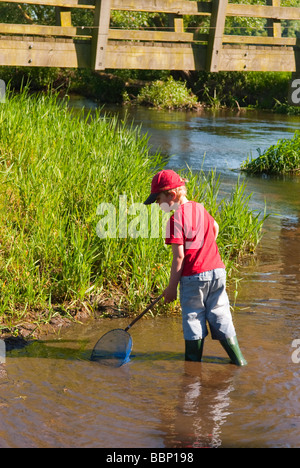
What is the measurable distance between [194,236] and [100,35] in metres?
6.02

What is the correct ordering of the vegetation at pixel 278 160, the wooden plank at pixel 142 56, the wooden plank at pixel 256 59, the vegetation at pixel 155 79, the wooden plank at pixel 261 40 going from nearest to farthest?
the wooden plank at pixel 142 56 → the wooden plank at pixel 256 59 → the wooden plank at pixel 261 40 → the vegetation at pixel 278 160 → the vegetation at pixel 155 79

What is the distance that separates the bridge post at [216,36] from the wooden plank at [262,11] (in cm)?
29

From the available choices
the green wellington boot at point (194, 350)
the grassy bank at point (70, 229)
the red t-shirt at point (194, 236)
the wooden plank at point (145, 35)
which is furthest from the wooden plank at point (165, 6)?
the green wellington boot at point (194, 350)

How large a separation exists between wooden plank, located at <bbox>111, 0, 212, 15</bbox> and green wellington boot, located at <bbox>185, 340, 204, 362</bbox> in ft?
21.8

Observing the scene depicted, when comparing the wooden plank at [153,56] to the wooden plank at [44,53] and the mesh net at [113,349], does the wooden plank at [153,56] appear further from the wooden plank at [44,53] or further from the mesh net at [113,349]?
the mesh net at [113,349]

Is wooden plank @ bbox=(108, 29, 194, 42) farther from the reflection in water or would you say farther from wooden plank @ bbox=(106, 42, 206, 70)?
the reflection in water

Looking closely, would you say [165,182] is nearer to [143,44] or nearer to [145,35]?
[143,44]

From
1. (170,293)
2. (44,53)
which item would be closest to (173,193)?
(170,293)

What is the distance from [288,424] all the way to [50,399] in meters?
1.43

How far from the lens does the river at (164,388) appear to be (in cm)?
368

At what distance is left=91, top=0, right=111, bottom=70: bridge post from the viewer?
9562 mm

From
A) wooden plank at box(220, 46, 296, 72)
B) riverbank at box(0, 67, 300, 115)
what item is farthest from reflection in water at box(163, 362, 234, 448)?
riverbank at box(0, 67, 300, 115)
